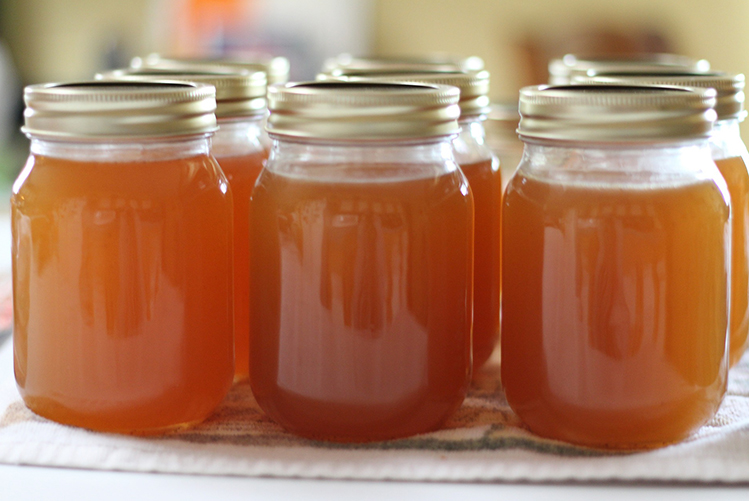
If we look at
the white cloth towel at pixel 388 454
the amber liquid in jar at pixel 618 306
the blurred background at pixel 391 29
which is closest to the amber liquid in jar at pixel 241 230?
the white cloth towel at pixel 388 454

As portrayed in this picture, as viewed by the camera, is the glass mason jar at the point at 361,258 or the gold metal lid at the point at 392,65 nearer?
the glass mason jar at the point at 361,258

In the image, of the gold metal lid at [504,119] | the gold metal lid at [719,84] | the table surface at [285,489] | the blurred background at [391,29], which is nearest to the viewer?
the table surface at [285,489]

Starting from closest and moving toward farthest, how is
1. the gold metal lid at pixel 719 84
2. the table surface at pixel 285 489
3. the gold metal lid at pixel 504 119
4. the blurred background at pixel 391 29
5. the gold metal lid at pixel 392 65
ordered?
1. the table surface at pixel 285 489
2. the gold metal lid at pixel 719 84
3. the gold metal lid at pixel 392 65
4. the gold metal lid at pixel 504 119
5. the blurred background at pixel 391 29

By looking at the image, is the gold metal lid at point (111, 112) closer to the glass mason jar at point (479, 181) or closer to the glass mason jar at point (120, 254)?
the glass mason jar at point (120, 254)

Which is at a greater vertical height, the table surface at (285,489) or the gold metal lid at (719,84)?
the gold metal lid at (719,84)

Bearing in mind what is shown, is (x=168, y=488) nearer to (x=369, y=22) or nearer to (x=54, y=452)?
(x=54, y=452)

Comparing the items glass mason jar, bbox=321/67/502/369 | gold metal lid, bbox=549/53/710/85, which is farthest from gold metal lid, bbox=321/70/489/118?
gold metal lid, bbox=549/53/710/85

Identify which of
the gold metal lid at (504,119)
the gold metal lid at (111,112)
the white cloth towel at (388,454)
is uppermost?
the gold metal lid at (111,112)
